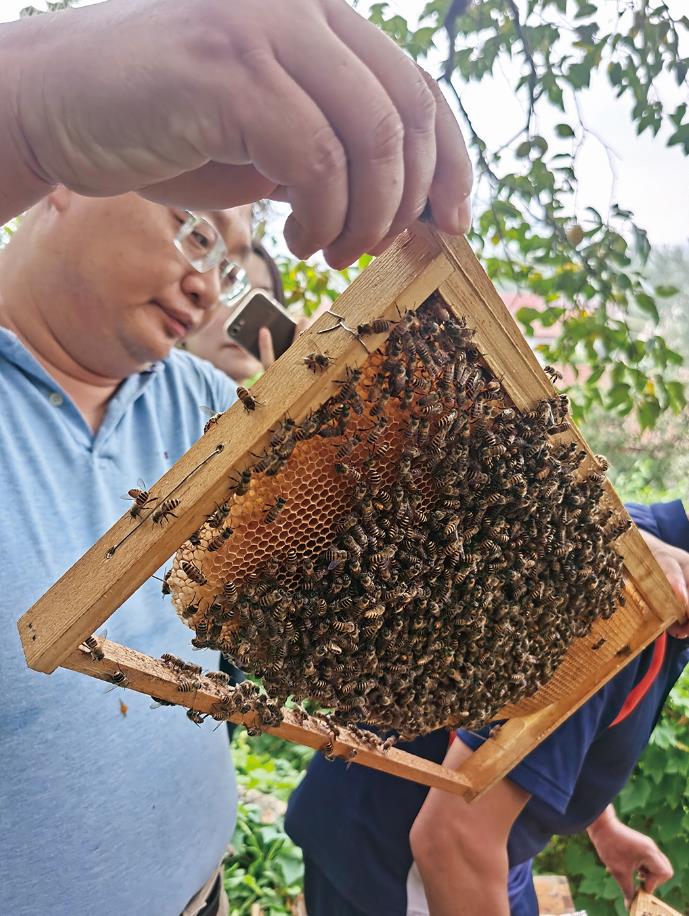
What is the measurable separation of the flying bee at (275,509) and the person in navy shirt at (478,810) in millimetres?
1532

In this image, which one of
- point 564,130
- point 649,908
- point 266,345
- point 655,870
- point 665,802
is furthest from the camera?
point 665,802

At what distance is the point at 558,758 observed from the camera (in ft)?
7.64

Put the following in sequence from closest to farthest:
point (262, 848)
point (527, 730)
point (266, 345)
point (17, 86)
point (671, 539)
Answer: point (17, 86) < point (527, 730) < point (671, 539) < point (266, 345) < point (262, 848)

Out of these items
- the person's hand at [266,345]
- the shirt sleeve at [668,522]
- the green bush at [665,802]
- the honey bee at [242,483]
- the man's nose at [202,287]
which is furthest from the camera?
the green bush at [665,802]

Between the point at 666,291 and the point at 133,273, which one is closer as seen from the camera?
the point at 133,273

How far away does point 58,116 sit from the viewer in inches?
43.9

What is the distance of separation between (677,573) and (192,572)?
6.71 feet

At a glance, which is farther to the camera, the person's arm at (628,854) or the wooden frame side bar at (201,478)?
the person's arm at (628,854)

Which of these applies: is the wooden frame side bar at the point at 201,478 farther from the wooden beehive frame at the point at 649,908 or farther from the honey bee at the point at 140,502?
the wooden beehive frame at the point at 649,908

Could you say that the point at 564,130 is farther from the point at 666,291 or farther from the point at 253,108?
the point at 253,108

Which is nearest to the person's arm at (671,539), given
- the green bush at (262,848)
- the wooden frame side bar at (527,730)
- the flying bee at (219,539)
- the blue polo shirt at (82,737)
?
the wooden frame side bar at (527,730)

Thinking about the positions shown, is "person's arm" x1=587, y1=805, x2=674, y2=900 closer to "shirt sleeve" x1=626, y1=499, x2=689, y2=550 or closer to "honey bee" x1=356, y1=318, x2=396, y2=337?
"shirt sleeve" x1=626, y1=499, x2=689, y2=550

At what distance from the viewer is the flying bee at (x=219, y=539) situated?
129cm

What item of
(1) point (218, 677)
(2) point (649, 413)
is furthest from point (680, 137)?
(1) point (218, 677)
